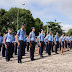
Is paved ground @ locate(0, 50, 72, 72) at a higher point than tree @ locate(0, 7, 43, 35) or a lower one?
lower

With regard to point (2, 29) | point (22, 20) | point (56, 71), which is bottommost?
point (56, 71)

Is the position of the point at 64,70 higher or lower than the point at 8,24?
lower

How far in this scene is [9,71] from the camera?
5711mm

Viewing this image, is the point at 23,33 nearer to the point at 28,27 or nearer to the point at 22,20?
the point at 22,20

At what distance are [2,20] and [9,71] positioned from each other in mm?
43769

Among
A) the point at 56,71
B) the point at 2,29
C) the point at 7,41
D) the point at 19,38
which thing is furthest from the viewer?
the point at 2,29

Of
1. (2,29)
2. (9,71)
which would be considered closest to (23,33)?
(9,71)

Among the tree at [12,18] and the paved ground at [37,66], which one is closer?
the paved ground at [37,66]

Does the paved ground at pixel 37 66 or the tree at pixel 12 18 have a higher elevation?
the tree at pixel 12 18

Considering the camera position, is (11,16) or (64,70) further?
(11,16)

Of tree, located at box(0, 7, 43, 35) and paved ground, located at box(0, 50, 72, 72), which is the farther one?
tree, located at box(0, 7, 43, 35)

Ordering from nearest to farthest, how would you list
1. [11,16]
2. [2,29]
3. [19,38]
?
[19,38], [2,29], [11,16]

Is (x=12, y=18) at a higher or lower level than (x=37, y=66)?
higher

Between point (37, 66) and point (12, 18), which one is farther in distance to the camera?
point (12, 18)
